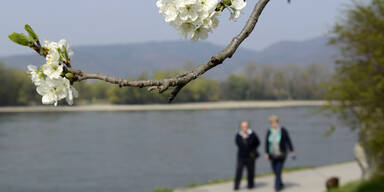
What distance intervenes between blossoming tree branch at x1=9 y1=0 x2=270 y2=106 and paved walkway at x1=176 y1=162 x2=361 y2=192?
9.48 meters

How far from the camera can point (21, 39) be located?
1727 millimetres

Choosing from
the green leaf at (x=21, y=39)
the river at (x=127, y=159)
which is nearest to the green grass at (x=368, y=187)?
the river at (x=127, y=159)

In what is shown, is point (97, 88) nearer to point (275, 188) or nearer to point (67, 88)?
point (275, 188)

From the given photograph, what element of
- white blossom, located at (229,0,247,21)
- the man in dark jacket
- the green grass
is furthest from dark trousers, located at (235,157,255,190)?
white blossom, located at (229,0,247,21)

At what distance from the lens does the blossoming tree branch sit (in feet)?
5.48

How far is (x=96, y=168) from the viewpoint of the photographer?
2370 cm

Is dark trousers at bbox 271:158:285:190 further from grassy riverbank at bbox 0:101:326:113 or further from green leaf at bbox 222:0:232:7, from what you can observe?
grassy riverbank at bbox 0:101:326:113

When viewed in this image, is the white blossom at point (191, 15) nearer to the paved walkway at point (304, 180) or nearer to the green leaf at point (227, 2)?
the green leaf at point (227, 2)

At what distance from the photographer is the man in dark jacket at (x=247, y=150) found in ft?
34.8

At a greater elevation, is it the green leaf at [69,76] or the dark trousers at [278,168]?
the green leaf at [69,76]

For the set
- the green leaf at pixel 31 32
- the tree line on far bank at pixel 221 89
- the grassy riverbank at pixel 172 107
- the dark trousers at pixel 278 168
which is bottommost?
the dark trousers at pixel 278 168

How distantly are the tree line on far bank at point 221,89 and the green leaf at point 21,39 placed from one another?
89082 millimetres

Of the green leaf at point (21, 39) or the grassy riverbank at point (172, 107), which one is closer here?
the green leaf at point (21, 39)

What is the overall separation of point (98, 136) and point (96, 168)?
18.3m
